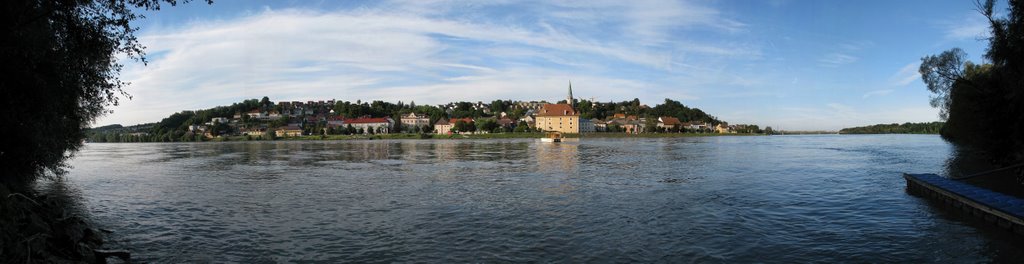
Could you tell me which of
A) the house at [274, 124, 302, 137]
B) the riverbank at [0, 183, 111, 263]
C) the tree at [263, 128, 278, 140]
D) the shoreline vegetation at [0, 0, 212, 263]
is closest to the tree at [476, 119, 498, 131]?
the house at [274, 124, 302, 137]

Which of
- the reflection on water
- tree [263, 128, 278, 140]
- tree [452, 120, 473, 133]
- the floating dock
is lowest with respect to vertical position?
the reflection on water

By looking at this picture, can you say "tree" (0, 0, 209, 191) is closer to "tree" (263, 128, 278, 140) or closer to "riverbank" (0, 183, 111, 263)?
"riverbank" (0, 183, 111, 263)

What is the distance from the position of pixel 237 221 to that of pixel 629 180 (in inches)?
748

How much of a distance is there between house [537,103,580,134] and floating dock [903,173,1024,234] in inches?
6471

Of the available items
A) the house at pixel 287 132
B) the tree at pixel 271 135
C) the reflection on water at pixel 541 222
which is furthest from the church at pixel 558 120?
the reflection on water at pixel 541 222

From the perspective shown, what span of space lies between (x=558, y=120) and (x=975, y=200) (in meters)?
172

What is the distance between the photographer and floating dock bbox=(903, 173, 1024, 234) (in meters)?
14.5

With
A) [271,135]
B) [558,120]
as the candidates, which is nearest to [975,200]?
[558,120]

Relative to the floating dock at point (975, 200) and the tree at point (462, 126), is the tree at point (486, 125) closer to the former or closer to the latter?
the tree at point (462, 126)

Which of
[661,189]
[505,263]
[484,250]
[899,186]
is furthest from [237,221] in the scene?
[899,186]

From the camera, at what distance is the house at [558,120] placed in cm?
18875

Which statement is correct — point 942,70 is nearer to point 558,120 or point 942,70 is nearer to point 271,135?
point 558,120

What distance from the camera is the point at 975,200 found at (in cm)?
1697

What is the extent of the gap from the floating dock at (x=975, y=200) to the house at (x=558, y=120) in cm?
16438
